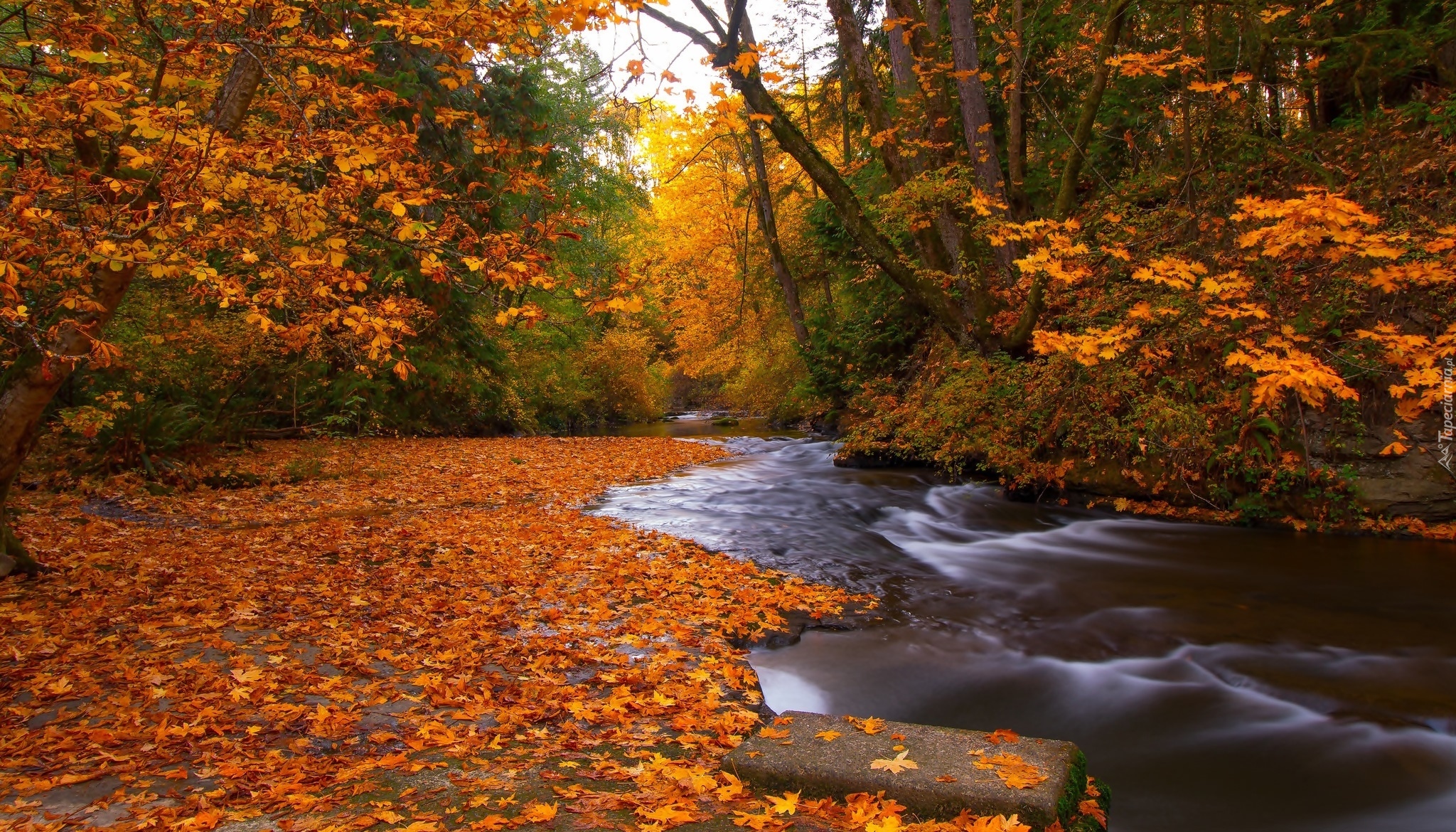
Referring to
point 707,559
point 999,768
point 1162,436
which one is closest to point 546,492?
point 707,559

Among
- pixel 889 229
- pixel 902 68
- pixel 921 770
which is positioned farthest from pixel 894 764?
pixel 889 229

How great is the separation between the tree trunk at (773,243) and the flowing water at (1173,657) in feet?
39.7

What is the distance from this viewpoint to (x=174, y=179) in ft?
13.8

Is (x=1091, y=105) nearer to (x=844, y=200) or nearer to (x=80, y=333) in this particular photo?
(x=844, y=200)

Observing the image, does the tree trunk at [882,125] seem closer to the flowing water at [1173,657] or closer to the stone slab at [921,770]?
the flowing water at [1173,657]

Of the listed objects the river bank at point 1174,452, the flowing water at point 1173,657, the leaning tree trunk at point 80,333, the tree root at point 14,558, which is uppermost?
the leaning tree trunk at point 80,333

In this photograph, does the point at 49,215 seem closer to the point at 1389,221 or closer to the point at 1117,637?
the point at 1117,637

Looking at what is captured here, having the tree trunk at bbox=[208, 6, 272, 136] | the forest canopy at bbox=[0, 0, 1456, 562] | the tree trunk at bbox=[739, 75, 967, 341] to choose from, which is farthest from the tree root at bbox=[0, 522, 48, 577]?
the tree trunk at bbox=[739, 75, 967, 341]

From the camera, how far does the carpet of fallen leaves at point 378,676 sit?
3.08 metres

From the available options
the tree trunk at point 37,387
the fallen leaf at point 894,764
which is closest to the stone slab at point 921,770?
the fallen leaf at point 894,764

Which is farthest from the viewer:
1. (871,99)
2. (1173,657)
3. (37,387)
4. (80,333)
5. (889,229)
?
(889,229)

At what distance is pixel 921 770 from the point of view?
3238 mm

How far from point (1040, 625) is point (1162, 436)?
4.19m

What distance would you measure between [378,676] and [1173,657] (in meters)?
5.35
